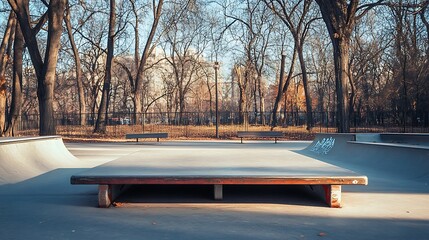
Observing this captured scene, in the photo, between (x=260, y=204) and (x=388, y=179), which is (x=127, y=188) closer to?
(x=260, y=204)

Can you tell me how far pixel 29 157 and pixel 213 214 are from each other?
21.8 feet

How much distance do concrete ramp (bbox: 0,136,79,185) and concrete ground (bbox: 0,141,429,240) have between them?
86 centimetres

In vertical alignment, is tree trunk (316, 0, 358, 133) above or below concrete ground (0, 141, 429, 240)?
above

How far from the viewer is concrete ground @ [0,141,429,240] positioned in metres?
5.03

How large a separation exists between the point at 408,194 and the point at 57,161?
9295mm

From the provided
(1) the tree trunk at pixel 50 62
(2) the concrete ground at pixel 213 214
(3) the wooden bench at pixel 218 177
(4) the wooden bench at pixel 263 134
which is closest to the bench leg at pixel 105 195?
(3) the wooden bench at pixel 218 177

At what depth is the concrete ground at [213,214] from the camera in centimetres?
503

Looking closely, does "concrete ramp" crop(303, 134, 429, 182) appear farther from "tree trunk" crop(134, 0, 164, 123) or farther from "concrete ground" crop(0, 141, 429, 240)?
"tree trunk" crop(134, 0, 164, 123)

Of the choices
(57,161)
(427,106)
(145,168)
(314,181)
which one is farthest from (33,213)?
(427,106)

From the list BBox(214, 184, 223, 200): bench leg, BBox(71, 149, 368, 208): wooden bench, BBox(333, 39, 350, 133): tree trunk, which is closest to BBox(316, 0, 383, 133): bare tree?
BBox(333, 39, 350, 133): tree trunk

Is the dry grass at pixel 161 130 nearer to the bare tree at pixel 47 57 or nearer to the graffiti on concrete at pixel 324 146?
the bare tree at pixel 47 57

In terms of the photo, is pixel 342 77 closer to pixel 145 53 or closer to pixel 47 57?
pixel 47 57

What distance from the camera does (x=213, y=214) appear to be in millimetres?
6012

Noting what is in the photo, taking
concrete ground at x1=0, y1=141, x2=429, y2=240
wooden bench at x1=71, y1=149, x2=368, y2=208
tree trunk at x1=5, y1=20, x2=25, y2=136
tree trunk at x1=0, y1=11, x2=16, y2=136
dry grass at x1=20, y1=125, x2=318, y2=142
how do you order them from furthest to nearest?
1. dry grass at x1=20, y1=125, x2=318, y2=142
2. tree trunk at x1=0, y1=11, x2=16, y2=136
3. tree trunk at x1=5, y1=20, x2=25, y2=136
4. wooden bench at x1=71, y1=149, x2=368, y2=208
5. concrete ground at x1=0, y1=141, x2=429, y2=240
